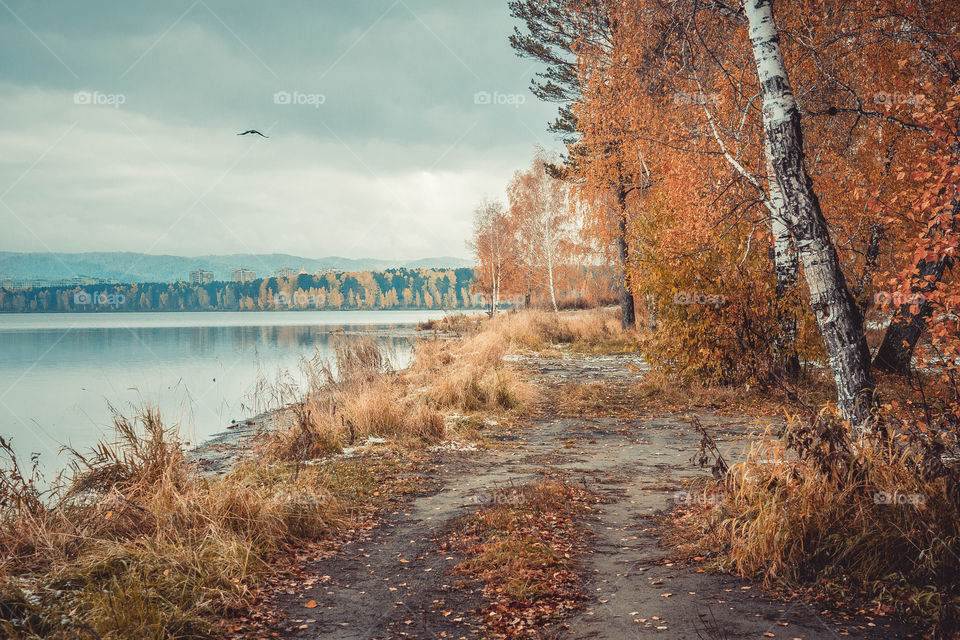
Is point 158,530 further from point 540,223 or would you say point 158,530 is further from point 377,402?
point 540,223

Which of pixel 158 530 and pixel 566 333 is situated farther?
pixel 566 333

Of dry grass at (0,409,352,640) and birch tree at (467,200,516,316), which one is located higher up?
birch tree at (467,200,516,316)

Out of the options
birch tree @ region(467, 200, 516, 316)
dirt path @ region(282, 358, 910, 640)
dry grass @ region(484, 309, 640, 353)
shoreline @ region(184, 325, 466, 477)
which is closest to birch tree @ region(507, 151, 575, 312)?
birch tree @ region(467, 200, 516, 316)

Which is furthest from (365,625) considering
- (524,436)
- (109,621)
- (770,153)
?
(524,436)

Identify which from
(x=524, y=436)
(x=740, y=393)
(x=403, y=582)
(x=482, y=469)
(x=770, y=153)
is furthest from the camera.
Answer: (x=740, y=393)

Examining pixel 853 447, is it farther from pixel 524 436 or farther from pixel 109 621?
pixel 524 436

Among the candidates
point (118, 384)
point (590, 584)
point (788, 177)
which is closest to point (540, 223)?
point (118, 384)

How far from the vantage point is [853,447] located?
4.57m

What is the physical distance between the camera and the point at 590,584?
4.27 meters

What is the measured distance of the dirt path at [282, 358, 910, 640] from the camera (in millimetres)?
3516

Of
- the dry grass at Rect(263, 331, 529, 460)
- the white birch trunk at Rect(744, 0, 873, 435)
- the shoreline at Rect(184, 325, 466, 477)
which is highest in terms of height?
the white birch trunk at Rect(744, 0, 873, 435)

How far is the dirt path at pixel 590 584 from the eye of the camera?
3516mm

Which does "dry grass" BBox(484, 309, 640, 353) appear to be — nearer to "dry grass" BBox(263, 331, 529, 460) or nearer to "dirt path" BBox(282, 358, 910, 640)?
"dry grass" BBox(263, 331, 529, 460)

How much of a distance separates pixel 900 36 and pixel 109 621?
10837 mm
